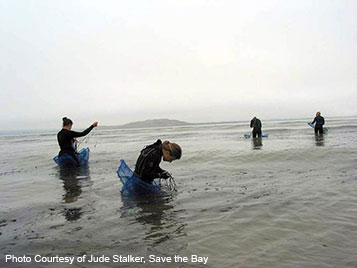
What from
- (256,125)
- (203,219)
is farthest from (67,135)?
(256,125)

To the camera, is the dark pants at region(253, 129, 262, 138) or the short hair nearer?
the short hair

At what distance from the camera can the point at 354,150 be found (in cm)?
1185

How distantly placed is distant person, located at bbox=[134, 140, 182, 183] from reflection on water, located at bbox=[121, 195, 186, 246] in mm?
525

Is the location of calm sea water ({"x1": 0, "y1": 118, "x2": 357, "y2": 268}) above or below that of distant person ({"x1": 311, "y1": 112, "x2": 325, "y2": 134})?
below

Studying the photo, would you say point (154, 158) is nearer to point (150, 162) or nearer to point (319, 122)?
point (150, 162)

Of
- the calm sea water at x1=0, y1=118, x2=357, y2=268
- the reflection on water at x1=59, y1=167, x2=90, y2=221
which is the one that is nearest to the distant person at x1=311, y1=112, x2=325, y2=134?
the calm sea water at x1=0, y1=118, x2=357, y2=268

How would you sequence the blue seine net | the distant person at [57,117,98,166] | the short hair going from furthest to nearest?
1. the distant person at [57,117,98,166]
2. the blue seine net
3. the short hair

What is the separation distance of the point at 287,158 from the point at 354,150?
341 centimetres

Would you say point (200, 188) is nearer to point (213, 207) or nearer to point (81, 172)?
point (213, 207)

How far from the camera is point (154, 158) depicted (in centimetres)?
566

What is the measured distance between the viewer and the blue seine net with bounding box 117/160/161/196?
5957 mm

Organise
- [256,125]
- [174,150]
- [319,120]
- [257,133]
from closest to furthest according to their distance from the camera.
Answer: [174,150], [319,120], [256,125], [257,133]

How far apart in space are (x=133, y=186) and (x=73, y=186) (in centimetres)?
255

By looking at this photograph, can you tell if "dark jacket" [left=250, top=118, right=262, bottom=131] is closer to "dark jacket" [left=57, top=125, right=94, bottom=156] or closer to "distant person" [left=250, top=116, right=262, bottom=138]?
"distant person" [left=250, top=116, right=262, bottom=138]
